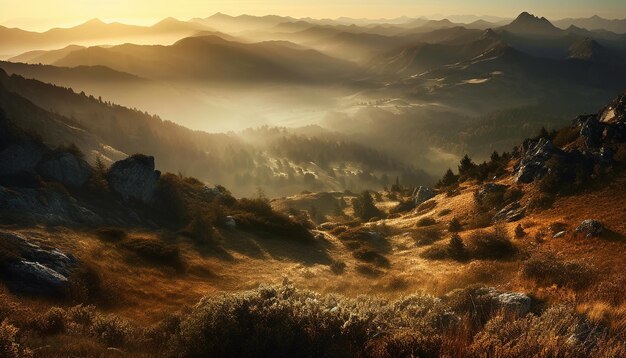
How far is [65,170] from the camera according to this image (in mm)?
39406

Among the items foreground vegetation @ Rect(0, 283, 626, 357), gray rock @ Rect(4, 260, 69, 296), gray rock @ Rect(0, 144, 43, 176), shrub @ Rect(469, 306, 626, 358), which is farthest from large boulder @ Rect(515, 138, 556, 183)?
gray rock @ Rect(0, 144, 43, 176)

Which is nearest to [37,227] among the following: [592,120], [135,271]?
[135,271]

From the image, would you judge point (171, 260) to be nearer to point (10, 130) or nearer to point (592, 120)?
point (10, 130)

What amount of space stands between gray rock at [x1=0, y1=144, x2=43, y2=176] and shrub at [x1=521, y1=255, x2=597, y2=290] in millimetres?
41773

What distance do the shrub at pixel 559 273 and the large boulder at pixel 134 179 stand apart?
37.3 metres

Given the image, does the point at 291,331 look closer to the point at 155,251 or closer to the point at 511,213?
the point at 155,251

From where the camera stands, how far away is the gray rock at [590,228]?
91.0 ft

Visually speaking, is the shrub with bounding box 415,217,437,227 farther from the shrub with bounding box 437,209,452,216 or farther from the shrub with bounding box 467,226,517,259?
the shrub with bounding box 467,226,517,259

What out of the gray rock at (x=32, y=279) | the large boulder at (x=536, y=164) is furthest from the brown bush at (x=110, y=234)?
the large boulder at (x=536, y=164)

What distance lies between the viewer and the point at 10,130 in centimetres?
4041

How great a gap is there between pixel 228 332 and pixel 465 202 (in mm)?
48077

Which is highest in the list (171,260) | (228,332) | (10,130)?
(10,130)

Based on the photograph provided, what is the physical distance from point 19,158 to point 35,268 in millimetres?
23172

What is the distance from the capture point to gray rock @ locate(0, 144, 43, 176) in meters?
36.4
